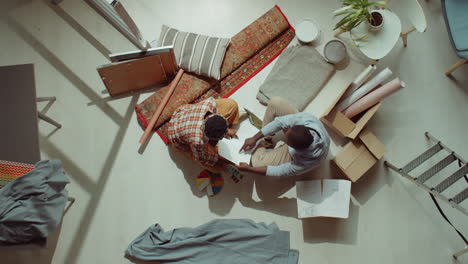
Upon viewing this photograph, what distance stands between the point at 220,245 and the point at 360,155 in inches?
48.2

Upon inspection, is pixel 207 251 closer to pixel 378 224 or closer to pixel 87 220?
pixel 87 220

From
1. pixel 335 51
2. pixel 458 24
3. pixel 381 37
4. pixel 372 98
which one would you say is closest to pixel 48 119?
pixel 335 51

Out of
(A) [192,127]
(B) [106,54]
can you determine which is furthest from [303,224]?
(B) [106,54]

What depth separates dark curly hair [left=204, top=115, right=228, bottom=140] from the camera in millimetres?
1909

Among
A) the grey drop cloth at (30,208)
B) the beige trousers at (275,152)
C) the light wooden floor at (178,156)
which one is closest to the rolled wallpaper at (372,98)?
the light wooden floor at (178,156)

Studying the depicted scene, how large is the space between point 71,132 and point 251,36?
168cm

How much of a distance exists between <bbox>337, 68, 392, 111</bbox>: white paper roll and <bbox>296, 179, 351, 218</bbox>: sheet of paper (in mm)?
591

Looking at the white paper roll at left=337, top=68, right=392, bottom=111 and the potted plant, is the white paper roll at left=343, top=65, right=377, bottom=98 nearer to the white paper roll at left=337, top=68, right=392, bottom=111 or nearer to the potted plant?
the white paper roll at left=337, top=68, right=392, bottom=111

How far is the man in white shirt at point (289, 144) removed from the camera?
191 cm

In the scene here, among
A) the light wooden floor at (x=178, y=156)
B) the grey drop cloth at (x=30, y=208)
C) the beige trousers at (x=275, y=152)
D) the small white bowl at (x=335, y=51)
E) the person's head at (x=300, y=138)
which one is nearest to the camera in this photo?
the grey drop cloth at (x=30, y=208)

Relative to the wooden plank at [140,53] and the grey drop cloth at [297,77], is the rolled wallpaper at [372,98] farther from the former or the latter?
the wooden plank at [140,53]

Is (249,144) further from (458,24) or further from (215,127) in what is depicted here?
(458,24)

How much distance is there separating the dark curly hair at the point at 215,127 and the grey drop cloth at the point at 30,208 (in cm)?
93

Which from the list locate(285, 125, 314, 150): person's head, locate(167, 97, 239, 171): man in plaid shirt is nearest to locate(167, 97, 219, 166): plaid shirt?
locate(167, 97, 239, 171): man in plaid shirt
